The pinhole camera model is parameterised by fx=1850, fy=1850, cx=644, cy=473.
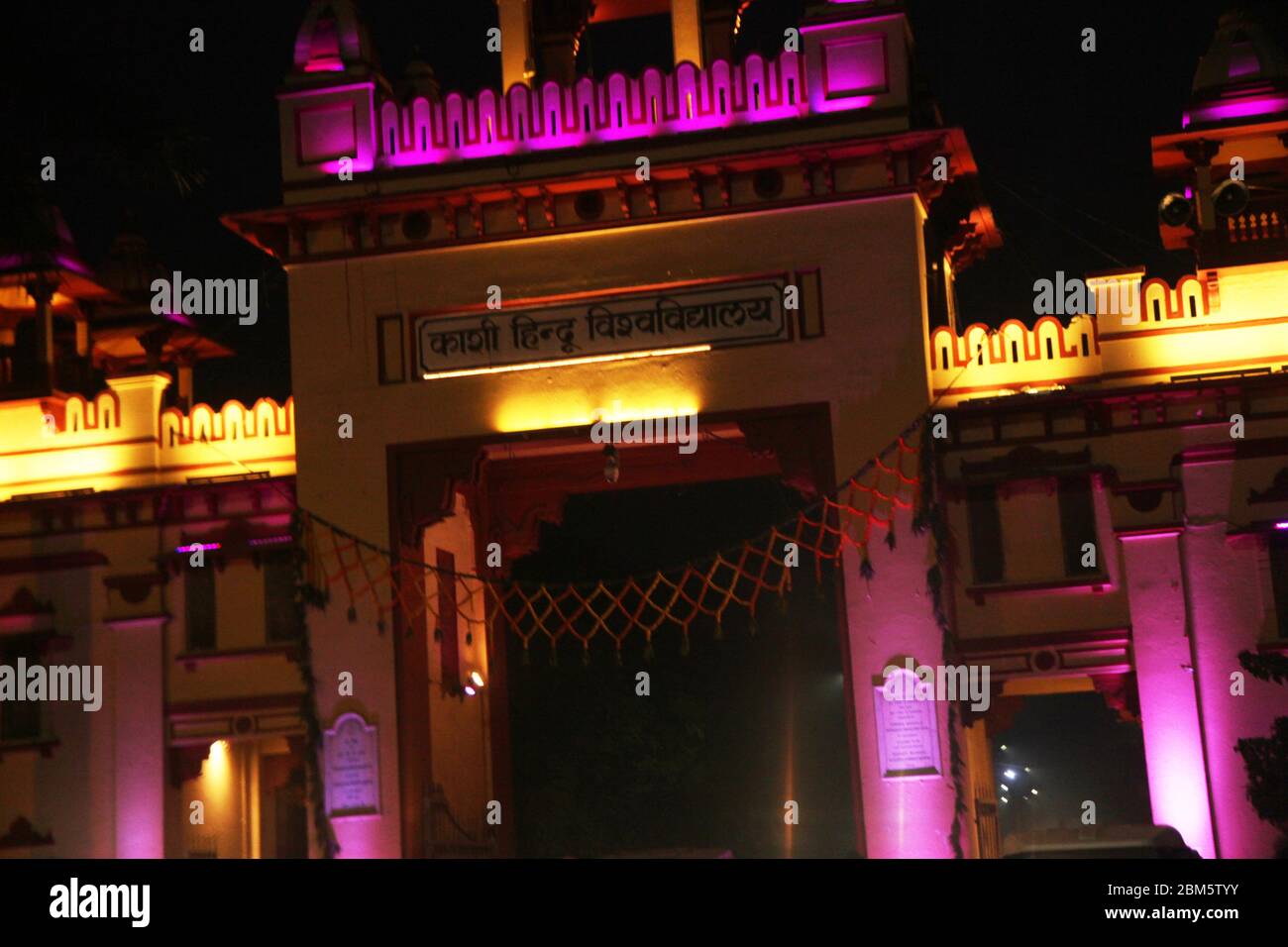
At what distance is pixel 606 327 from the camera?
17.6 m

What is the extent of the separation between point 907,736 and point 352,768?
17.0ft

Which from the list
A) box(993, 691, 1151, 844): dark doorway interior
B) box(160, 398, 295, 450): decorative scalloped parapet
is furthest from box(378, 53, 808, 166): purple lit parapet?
box(993, 691, 1151, 844): dark doorway interior

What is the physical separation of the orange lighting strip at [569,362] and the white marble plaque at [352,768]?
337cm

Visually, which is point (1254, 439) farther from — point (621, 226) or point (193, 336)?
point (193, 336)

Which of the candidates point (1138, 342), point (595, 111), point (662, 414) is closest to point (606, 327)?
point (662, 414)

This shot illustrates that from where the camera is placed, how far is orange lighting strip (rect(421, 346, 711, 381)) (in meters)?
17.4

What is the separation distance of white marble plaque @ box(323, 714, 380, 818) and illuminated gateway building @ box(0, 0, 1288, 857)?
33 mm

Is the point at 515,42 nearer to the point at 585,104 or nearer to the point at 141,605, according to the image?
the point at 585,104

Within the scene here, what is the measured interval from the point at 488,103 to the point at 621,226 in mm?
1798

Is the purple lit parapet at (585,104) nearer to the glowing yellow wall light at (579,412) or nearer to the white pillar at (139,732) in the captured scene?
the glowing yellow wall light at (579,412)

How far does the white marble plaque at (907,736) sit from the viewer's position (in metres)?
16.3

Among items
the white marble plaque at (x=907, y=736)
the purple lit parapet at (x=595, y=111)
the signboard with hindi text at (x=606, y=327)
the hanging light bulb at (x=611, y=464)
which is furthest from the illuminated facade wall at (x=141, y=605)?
the white marble plaque at (x=907, y=736)

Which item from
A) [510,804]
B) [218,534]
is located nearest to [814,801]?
[510,804]
